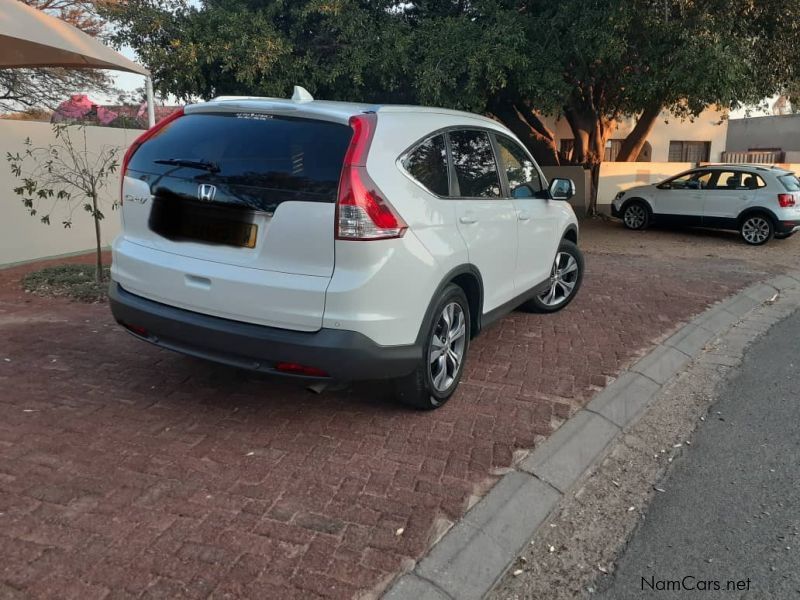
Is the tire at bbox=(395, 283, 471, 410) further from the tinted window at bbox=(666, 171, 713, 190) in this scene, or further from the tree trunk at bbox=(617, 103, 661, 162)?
the tree trunk at bbox=(617, 103, 661, 162)

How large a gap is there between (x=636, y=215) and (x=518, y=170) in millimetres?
10393

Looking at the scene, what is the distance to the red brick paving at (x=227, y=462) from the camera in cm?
245

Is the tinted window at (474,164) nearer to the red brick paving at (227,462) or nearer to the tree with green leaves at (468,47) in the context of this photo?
the red brick paving at (227,462)

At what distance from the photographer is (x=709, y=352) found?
18.9 ft

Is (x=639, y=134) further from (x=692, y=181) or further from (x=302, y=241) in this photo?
(x=302, y=241)

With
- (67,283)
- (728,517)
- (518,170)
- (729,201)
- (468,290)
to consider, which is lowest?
(728,517)

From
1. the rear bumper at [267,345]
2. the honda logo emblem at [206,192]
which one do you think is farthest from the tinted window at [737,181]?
the honda logo emblem at [206,192]

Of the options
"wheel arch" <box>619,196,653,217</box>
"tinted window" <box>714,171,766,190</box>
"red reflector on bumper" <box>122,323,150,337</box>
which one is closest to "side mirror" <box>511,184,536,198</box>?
"red reflector on bumper" <box>122,323,150,337</box>

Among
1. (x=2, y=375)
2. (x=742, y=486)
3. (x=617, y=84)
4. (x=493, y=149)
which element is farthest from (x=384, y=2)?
(x=742, y=486)

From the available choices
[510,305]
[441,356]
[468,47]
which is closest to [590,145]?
[468,47]

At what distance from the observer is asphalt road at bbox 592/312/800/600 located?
2625 millimetres

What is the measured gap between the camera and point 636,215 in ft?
47.5

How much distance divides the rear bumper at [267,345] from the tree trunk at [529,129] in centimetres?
1317

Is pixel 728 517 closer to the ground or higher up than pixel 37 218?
closer to the ground
